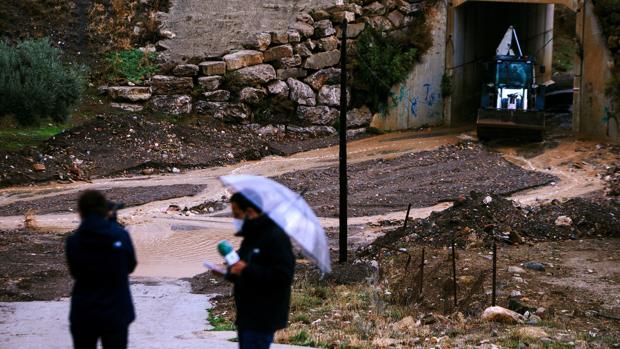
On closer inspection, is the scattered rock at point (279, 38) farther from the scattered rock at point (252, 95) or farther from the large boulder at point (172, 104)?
the large boulder at point (172, 104)

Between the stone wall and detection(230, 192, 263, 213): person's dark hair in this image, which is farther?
the stone wall

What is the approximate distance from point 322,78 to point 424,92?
3.97m

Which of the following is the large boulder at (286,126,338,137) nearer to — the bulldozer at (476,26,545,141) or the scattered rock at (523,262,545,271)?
the bulldozer at (476,26,545,141)

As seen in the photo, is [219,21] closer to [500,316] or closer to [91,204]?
[500,316]

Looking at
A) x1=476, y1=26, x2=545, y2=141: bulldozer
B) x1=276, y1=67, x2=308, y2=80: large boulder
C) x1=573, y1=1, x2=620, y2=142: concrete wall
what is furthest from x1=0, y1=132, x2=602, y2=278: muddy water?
x1=276, y1=67, x2=308, y2=80: large boulder

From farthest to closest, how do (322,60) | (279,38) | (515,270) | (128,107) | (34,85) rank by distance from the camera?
(322,60) < (279,38) < (128,107) < (34,85) < (515,270)

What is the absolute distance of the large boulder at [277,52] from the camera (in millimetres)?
32844

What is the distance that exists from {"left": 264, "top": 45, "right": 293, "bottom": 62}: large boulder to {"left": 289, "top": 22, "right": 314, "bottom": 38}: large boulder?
2.50 feet

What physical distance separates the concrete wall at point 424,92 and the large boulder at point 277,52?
3.99 m

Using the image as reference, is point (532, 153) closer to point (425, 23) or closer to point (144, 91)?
point (425, 23)

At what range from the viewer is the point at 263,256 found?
668 centimetres

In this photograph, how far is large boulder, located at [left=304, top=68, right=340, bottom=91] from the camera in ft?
109

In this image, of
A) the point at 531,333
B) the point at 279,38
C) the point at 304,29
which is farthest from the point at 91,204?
the point at 304,29

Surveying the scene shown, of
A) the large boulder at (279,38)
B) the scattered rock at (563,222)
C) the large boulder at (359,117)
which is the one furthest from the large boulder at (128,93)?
the scattered rock at (563,222)
